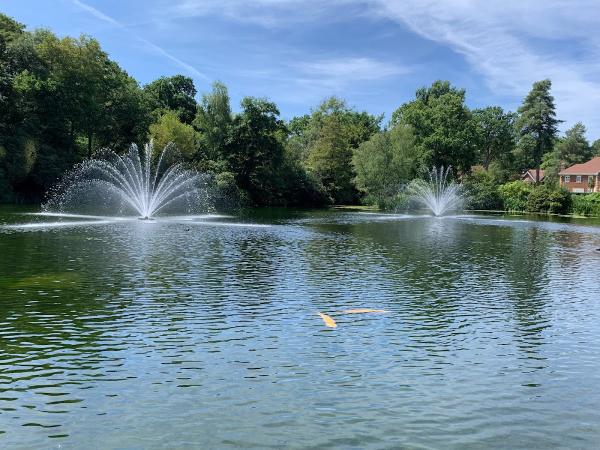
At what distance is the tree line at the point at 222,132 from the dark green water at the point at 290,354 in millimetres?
45233

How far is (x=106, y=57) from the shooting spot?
7444 cm

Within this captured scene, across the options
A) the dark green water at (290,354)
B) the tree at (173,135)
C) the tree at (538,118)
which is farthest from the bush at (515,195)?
the dark green water at (290,354)

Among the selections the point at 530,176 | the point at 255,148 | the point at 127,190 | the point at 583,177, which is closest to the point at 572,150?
the point at 530,176

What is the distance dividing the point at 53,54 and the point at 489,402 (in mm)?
70311

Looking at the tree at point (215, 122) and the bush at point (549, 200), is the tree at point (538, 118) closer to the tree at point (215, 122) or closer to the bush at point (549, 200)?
the bush at point (549, 200)

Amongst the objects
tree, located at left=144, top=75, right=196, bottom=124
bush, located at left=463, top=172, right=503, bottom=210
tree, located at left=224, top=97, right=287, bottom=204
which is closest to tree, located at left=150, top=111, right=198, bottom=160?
tree, located at left=224, top=97, right=287, bottom=204

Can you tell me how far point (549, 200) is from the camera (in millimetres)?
78875

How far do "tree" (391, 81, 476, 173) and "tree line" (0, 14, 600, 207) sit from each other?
0.16 meters

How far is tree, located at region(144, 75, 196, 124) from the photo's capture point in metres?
98.6

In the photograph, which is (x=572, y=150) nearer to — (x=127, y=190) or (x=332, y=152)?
(x=332, y=152)

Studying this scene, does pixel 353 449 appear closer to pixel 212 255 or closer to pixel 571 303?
pixel 571 303

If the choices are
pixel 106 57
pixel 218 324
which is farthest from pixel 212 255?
pixel 106 57

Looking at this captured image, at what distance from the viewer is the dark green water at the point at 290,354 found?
7953mm

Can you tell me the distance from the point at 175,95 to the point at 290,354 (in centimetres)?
9788
